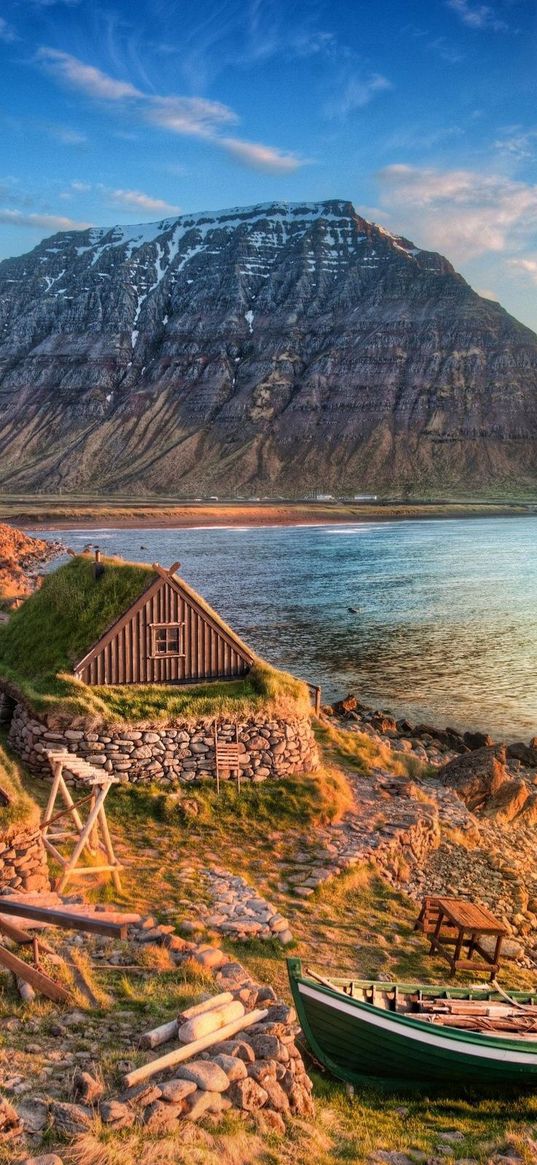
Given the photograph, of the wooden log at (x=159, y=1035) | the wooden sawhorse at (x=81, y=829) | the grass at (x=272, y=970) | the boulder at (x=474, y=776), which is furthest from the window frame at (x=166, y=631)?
the wooden log at (x=159, y=1035)

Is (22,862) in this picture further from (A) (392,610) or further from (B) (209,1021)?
(A) (392,610)

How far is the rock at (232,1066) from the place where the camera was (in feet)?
28.1

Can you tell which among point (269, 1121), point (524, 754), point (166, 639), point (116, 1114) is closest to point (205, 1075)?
point (269, 1121)

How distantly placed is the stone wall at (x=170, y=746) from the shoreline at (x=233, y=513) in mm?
117232

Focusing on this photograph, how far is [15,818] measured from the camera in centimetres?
1328

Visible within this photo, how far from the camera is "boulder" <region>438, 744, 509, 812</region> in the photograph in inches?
921

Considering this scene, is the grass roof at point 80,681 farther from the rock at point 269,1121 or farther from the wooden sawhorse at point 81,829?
the rock at point 269,1121

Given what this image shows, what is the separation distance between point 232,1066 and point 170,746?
11762 millimetres

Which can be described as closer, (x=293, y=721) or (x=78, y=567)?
(x=293, y=721)

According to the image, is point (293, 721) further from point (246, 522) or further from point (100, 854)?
point (246, 522)

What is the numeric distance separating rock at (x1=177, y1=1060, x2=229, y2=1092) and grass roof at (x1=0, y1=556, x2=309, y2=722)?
11702mm

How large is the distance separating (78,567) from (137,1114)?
1806 centimetres

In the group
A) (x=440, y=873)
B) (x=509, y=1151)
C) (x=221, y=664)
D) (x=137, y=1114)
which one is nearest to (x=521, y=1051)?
Result: (x=509, y=1151)

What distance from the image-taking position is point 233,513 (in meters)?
163
